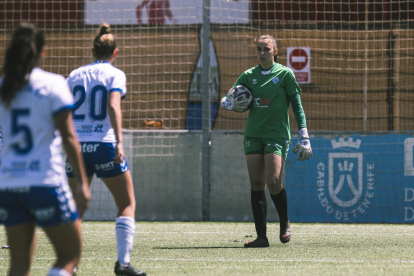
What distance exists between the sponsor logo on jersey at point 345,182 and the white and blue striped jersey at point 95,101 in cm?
599

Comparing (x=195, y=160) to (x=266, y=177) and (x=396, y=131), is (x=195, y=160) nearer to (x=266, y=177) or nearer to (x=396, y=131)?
(x=396, y=131)

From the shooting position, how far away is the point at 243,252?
19.8 ft

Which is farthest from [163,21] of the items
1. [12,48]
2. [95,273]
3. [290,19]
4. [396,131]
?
[12,48]

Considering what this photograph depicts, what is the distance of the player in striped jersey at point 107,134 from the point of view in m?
4.44

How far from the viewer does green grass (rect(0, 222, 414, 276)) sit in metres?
4.97

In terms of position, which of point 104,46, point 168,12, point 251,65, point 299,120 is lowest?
point 299,120

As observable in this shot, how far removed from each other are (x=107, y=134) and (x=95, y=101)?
Answer: 247mm

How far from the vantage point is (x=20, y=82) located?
10.1 ft

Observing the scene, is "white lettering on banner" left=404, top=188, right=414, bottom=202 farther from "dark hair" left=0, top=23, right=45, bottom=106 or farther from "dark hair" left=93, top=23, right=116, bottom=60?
"dark hair" left=0, top=23, right=45, bottom=106

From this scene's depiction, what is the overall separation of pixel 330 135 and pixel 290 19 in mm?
2127

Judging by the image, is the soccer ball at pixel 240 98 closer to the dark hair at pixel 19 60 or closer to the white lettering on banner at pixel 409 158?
the dark hair at pixel 19 60

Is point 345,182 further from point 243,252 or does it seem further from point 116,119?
point 116,119

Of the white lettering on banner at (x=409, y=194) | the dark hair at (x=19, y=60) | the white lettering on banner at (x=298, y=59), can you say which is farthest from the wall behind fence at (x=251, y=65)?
the dark hair at (x=19, y=60)

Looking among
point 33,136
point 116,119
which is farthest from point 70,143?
point 116,119
